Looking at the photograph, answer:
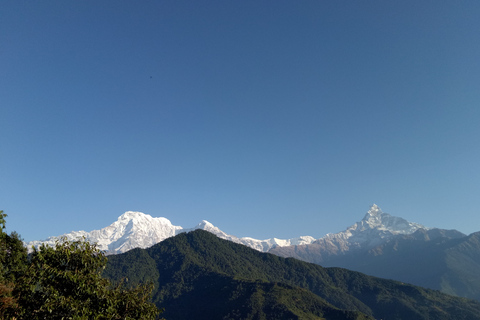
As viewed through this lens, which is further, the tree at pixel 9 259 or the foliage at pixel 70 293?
the tree at pixel 9 259

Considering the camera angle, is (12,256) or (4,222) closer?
(4,222)

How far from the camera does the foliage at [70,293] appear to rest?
119ft

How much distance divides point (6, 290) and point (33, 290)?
3.00 meters

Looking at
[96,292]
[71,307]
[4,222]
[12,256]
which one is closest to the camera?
[71,307]

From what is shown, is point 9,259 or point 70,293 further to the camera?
point 9,259

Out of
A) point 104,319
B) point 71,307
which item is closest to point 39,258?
point 71,307

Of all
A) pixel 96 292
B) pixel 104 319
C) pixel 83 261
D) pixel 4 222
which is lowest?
pixel 104 319

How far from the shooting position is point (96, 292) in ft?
124

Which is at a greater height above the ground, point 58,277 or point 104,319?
point 58,277

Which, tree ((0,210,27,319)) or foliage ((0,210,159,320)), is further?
tree ((0,210,27,319))

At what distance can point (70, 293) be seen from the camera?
127ft

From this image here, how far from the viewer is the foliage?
36375mm

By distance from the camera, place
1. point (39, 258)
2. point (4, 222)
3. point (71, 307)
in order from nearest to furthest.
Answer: point (71, 307), point (39, 258), point (4, 222)

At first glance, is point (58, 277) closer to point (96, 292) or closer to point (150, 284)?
point (96, 292)
